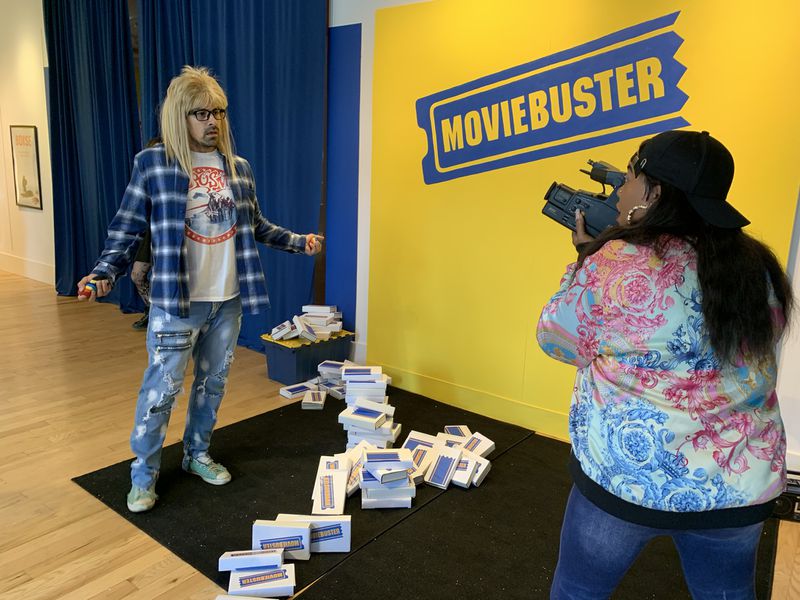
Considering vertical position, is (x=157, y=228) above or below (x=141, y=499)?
above

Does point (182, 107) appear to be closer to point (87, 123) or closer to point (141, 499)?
point (141, 499)

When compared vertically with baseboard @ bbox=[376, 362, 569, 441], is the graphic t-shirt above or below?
above

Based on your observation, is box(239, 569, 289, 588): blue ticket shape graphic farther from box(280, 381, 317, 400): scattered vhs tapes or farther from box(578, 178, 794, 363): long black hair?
box(280, 381, 317, 400): scattered vhs tapes

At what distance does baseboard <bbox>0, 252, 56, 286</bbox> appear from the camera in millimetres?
6008

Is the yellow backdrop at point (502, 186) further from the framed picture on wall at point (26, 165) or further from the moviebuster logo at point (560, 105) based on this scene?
the framed picture on wall at point (26, 165)

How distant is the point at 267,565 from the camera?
184 cm

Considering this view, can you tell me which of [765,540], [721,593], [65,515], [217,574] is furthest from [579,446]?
[65,515]

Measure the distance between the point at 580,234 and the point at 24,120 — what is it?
6463mm

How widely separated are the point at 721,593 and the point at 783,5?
217 centimetres

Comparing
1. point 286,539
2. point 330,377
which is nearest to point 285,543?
point 286,539

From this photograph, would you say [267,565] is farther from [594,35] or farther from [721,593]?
[594,35]

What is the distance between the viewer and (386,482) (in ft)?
7.38

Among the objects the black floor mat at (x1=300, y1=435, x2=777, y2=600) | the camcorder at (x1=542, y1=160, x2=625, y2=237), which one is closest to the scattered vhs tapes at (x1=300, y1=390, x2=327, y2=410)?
the black floor mat at (x1=300, y1=435, x2=777, y2=600)

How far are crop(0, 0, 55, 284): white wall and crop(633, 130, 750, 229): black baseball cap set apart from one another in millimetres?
6186
